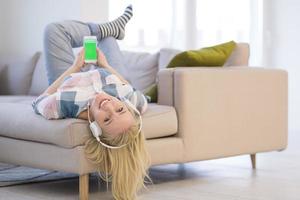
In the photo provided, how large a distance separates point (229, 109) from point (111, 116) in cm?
93

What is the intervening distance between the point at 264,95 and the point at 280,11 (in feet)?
7.99

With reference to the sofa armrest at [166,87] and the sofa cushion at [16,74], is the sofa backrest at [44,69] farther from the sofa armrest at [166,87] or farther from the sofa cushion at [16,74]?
the sofa armrest at [166,87]

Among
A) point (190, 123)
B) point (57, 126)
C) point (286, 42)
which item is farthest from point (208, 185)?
point (286, 42)

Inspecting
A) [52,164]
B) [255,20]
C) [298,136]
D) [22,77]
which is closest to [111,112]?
[52,164]

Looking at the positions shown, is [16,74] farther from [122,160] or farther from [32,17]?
[122,160]

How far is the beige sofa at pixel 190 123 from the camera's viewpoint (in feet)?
9.21

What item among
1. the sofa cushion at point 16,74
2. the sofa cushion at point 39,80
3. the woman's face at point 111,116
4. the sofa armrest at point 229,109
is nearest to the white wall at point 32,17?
the sofa cushion at point 16,74

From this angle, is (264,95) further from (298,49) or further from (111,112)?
(298,49)

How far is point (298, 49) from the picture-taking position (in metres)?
5.67

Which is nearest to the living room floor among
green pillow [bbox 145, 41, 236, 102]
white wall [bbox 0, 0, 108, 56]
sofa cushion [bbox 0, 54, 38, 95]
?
green pillow [bbox 145, 41, 236, 102]

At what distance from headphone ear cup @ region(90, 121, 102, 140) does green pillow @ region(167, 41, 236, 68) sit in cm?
79

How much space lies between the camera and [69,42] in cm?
361

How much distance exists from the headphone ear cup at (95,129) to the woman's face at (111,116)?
0.06ft

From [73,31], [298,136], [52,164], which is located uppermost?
[73,31]
